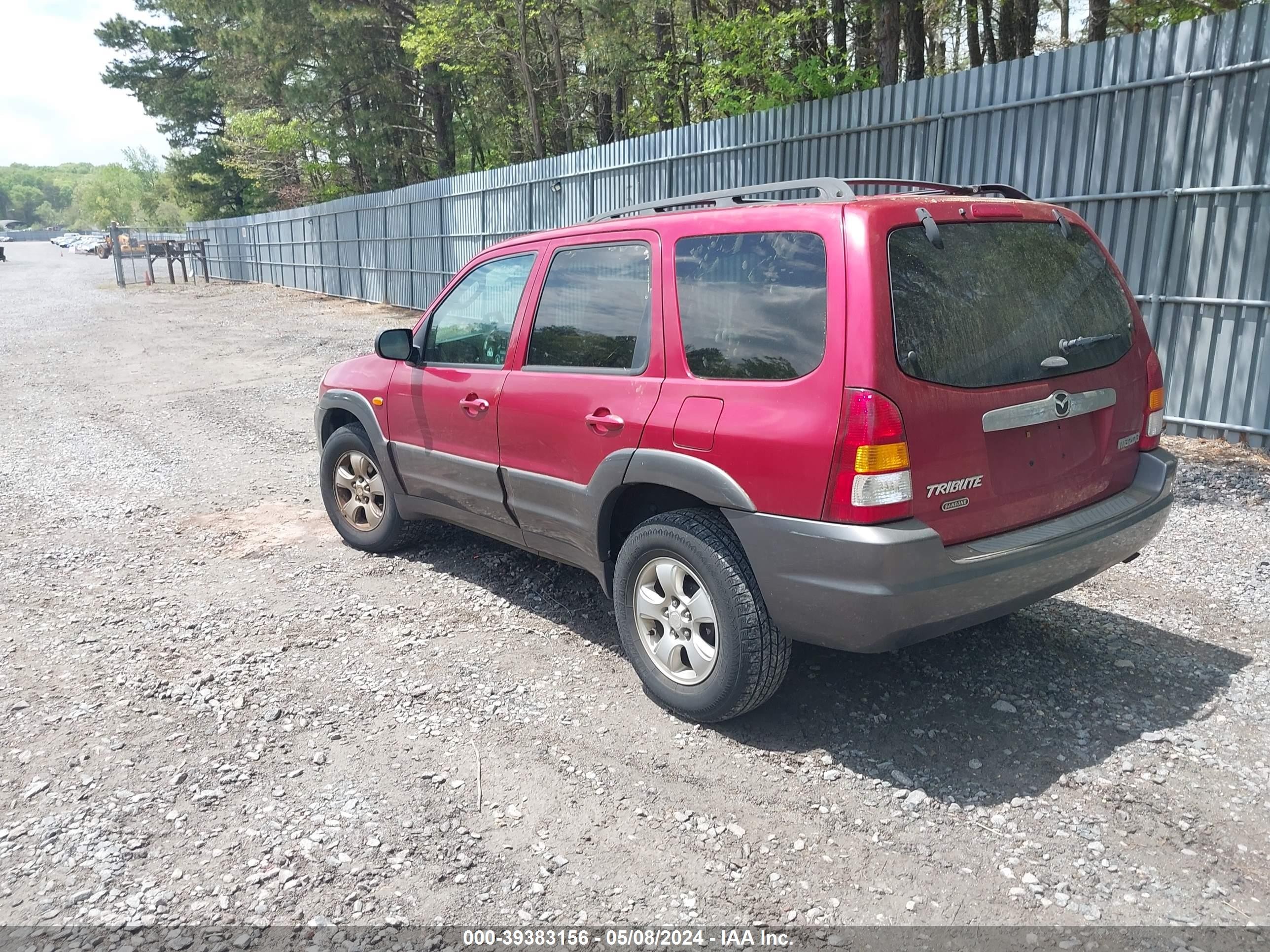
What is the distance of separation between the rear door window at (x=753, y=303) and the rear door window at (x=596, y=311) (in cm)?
22

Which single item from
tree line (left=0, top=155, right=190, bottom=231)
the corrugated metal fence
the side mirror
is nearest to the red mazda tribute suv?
the side mirror

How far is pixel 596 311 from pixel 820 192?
1.04 metres

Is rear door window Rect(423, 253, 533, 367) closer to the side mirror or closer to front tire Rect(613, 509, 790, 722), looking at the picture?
the side mirror

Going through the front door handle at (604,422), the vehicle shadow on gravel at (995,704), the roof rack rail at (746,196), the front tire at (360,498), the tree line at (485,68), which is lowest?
the vehicle shadow on gravel at (995,704)

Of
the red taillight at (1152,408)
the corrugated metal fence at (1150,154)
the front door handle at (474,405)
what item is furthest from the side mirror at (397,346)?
the corrugated metal fence at (1150,154)

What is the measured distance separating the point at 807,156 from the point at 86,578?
8.32 meters

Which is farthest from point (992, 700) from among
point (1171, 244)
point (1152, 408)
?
point (1171, 244)

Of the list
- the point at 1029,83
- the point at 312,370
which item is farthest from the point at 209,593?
the point at 312,370

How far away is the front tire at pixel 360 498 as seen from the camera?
5477mm

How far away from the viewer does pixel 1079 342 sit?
3406 mm

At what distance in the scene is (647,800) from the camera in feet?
10.2

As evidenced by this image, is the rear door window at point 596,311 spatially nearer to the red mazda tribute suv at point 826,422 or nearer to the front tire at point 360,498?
the red mazda tribute suv at point 826,422

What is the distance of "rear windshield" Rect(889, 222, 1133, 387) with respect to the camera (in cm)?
304

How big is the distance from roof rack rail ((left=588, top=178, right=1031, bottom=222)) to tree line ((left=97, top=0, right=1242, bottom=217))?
30.1 ft
